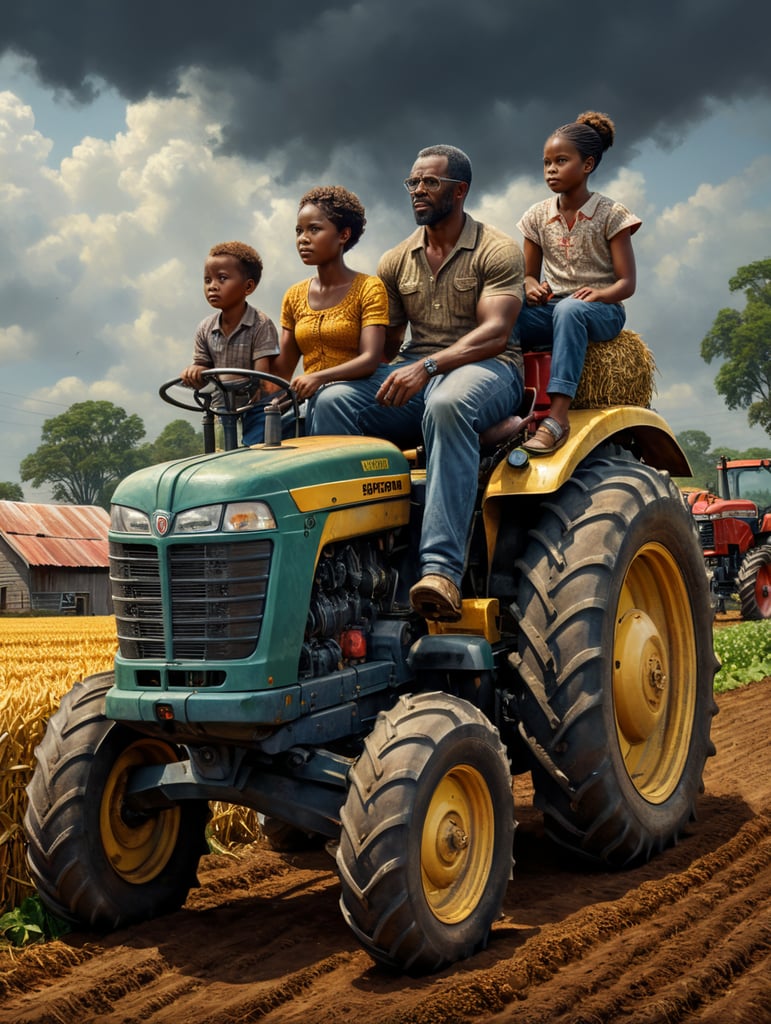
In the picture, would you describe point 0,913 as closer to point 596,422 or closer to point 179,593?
point 179,593

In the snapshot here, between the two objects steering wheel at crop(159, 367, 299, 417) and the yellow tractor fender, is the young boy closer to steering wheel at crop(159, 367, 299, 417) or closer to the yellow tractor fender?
steering wheel at crop(159, 367, 299, 417)

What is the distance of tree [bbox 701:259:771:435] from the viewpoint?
242 ft

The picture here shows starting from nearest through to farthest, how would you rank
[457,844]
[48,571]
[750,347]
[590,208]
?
[457,844]
[590,208]
[48,571]
[750,347]

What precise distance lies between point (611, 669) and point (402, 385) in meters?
1.56

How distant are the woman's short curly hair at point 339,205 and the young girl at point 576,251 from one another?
3.19ft

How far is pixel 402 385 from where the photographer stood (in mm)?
5328

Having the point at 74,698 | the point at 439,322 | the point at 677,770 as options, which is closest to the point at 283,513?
the point at 74,698

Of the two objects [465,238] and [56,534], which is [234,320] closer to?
[465,238]

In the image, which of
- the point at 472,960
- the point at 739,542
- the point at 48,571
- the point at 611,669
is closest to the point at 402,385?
the point at 611,669

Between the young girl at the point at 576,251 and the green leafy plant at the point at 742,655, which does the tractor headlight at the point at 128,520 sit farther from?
the green leafy plant at the point at 742,655

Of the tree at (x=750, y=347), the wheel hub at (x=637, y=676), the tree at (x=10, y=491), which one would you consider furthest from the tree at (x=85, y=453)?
the wheel hub at (x=637, y=676)

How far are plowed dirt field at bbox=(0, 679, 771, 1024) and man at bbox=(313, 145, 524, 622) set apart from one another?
1.38 metres

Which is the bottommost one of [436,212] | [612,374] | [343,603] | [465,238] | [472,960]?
[472,960]

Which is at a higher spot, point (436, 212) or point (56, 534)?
point (56, 534)
